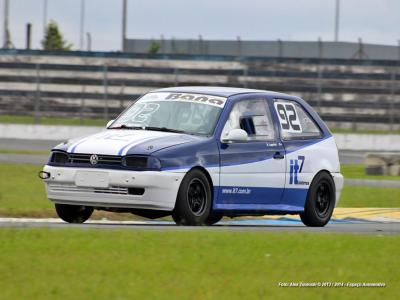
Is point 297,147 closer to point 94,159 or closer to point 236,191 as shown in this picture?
point 236,191

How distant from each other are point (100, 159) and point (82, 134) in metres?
26.2

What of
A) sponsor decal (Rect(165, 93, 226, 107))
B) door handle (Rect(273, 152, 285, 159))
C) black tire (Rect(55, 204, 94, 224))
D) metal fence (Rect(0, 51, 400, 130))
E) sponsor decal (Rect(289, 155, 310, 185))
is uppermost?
metal fence (Rect(0, 51, 400, 130))

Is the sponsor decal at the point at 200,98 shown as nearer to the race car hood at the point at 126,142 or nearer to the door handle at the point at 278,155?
the race car hood at the point at 126,142

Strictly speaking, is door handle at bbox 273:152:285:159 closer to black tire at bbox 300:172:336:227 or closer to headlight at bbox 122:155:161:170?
black tire at bbox 300:172:336:227

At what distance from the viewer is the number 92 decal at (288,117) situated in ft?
45.1

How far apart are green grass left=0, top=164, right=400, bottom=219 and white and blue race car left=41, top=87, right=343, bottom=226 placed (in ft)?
8.70

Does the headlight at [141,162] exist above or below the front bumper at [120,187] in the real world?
above

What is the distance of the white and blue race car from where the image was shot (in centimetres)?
1180

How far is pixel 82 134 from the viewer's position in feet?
124

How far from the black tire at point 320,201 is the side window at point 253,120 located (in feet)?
2.92

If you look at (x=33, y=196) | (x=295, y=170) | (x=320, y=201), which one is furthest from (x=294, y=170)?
(x=33, y=196)

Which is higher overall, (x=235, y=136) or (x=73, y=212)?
(x=235, y=136)

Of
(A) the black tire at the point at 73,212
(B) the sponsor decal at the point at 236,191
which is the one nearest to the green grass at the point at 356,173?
(B) the sponsor decal at the point at 236,191

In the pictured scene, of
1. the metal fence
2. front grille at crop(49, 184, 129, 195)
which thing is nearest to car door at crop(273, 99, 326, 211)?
front grille at crop(49, 184, 129, 195)
